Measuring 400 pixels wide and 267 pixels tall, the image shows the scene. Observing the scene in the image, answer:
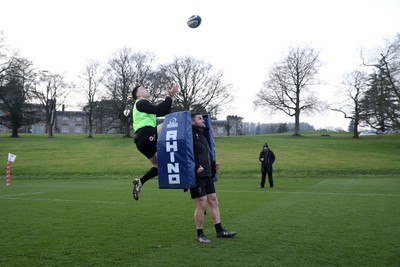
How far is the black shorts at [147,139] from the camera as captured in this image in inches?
295

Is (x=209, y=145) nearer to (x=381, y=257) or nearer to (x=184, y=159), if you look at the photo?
(x=184, y=159)

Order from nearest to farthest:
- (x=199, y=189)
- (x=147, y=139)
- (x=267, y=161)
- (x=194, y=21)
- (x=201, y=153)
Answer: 1. (x=199, y=189)
2. (x=201, y=153)
3. (x=147, y=139)
4. (x=194, y=21)
5. (x=267, y=161)

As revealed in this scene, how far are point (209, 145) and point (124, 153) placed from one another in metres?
41.7

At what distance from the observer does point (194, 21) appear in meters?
9.20

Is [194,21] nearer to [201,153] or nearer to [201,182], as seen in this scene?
[201,153]

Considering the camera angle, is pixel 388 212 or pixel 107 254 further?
pixel 388 212

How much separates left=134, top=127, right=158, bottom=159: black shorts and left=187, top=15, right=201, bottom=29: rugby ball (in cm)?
308

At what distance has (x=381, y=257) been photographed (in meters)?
5.58

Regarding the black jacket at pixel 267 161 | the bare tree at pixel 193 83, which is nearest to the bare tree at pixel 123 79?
the bare tree at pixel 193 83

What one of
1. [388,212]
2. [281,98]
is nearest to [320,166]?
[388,212]

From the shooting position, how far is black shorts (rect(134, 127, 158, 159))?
24.6ft

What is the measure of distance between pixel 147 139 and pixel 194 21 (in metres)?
3.42

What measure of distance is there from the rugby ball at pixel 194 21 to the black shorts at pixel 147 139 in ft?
10.1

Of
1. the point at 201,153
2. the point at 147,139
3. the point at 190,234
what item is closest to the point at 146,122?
the point at 147,139
